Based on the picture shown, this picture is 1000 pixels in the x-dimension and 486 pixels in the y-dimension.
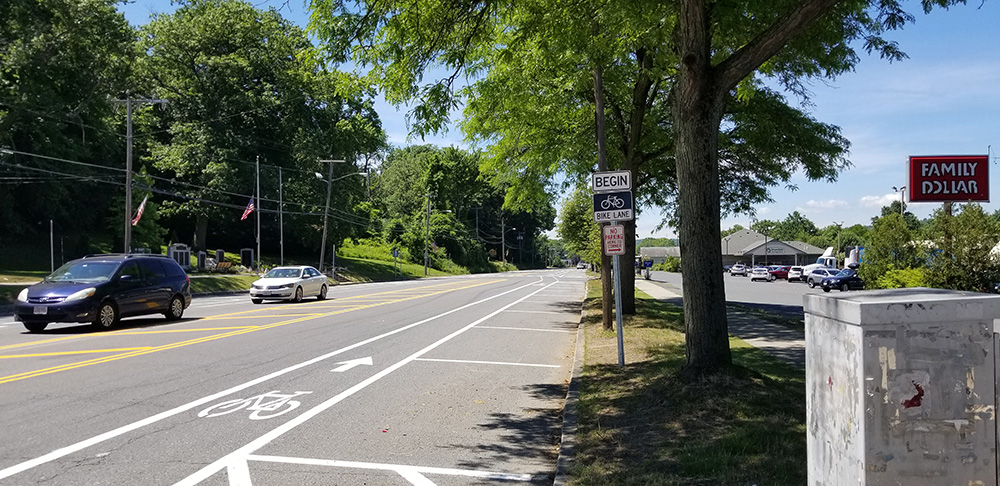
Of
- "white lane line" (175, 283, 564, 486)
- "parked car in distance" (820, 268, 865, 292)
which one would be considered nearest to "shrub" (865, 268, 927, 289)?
"white lane line" (175, 283, 564, 486)

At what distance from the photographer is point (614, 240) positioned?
10.9 metres

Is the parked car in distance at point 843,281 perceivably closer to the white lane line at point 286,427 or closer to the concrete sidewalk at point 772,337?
the concrete sidewalk at point 772,337

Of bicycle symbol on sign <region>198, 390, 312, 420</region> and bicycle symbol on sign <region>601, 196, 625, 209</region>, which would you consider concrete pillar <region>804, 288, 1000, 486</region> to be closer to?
bicycle symbol on sign <region>198, 390, 312, 420</region>

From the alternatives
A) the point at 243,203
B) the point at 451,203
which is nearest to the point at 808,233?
the point at 451,203

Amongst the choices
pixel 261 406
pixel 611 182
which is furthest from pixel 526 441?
pixel 611 182

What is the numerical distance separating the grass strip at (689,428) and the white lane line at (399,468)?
55cm

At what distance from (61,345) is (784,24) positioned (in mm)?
12672

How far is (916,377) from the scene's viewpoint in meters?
2.62

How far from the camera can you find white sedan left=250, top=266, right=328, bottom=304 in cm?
2453

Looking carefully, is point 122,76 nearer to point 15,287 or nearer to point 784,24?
point 15,287

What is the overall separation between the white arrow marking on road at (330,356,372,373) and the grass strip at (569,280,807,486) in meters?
3.47

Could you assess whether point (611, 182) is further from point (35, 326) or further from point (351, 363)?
point (35, 326)

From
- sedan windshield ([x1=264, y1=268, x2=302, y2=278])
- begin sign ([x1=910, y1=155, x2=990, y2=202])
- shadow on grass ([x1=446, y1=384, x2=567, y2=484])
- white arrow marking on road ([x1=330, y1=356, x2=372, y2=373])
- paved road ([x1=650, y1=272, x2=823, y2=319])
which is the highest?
begin sign ([x1=910, y1=155, x2=990, y2=202])

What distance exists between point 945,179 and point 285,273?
938 inches
